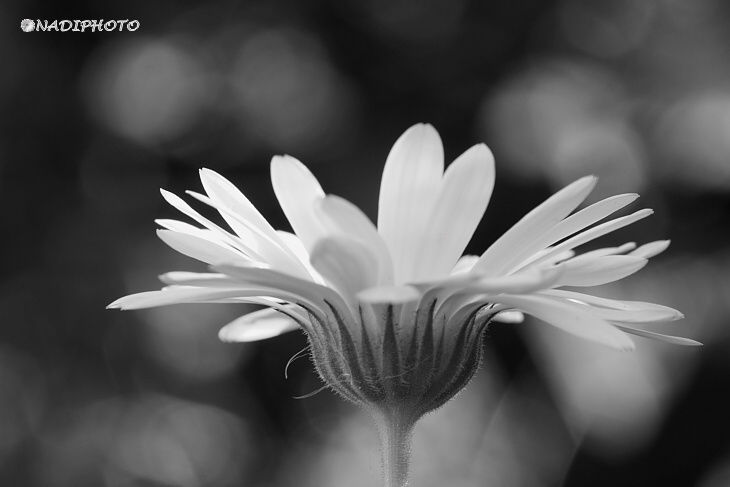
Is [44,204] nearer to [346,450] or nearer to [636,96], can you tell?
[346,450]

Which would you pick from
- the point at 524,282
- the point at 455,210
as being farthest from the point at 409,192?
the point at 524,282

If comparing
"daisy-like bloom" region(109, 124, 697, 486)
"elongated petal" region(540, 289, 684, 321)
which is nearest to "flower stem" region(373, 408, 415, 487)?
"daisy-like bloom" region(109, 124, 697, 486)

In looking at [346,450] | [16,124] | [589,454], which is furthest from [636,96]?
[16,124]

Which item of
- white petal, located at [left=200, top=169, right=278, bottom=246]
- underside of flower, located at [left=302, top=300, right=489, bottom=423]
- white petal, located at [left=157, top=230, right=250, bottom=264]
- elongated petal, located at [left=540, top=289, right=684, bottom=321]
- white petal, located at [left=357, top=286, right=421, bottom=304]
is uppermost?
white petal, located at [left=200, top=169, right=278, bottom=246]

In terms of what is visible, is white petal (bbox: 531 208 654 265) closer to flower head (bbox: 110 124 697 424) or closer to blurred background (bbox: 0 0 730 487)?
flower head (bbox: 110 124 697 424)

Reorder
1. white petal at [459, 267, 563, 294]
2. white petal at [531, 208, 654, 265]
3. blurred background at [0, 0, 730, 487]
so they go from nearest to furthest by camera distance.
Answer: white petal at [459, 267, 563, 294], white petal at [531, 208, 654, 265], blurred background at [0, 0, 730, 487]

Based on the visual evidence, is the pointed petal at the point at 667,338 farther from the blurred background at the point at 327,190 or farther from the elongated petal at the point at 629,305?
the blurred background at the point at 327,190

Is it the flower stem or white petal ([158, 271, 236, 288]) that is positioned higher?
white petal ([158, 271, 236, 288])
